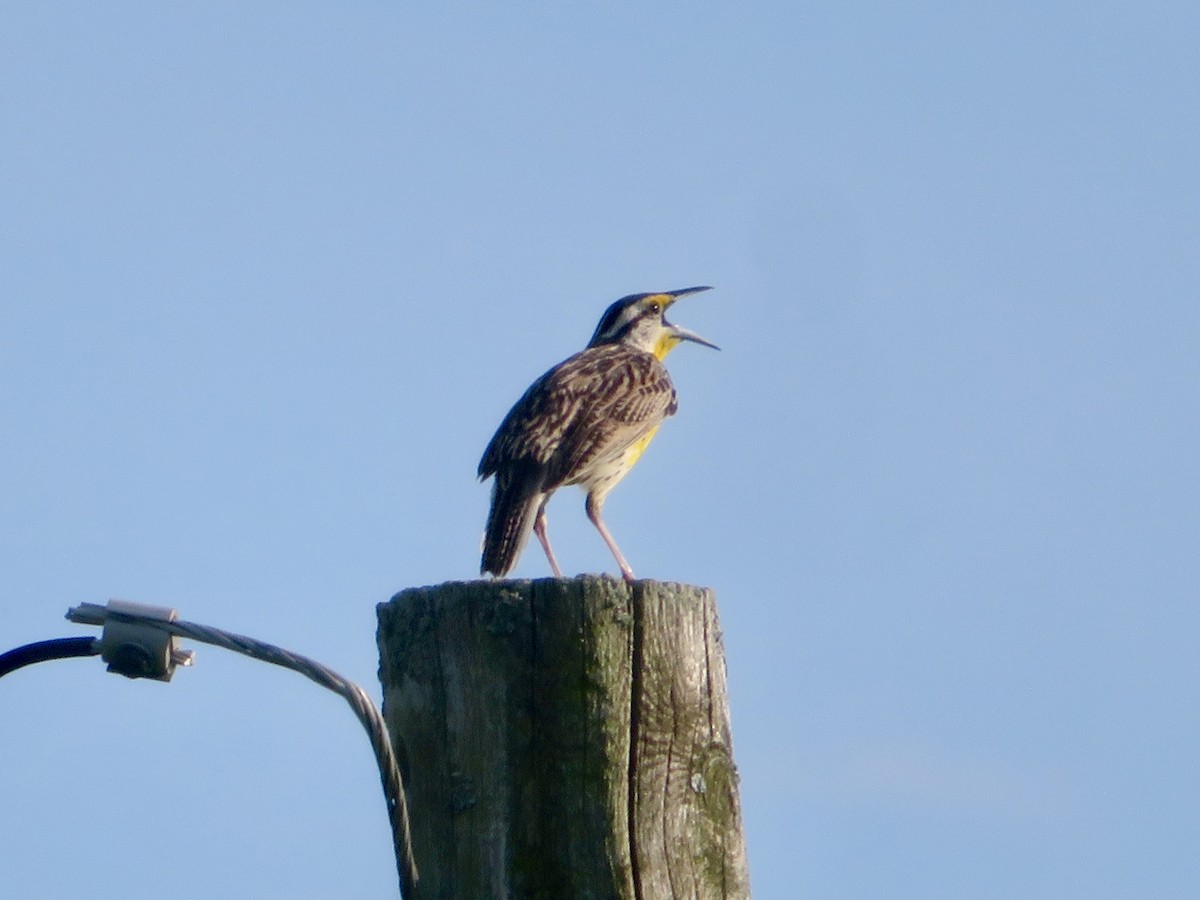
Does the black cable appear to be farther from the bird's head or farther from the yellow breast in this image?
the bird's head

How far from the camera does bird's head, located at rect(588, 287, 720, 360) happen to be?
13375mm

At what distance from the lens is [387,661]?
5.13 metres

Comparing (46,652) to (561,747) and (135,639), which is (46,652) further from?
(561,747)

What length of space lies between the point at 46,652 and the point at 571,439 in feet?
20.1

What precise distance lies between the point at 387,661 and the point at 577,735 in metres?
0.63

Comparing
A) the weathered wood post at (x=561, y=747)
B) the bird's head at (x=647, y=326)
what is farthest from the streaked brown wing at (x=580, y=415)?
the weathered wood post at (x=561, y=747)

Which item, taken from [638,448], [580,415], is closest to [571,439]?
[580,415]

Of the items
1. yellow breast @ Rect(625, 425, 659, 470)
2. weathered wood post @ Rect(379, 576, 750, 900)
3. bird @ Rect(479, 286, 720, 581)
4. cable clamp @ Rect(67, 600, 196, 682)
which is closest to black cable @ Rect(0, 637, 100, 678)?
cable clamp @ Rect(67, 600, 196, 682)

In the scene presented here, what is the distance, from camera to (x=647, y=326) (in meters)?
13.4

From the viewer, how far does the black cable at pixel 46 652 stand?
4820mm

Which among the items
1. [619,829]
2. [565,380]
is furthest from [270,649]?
[565,380]

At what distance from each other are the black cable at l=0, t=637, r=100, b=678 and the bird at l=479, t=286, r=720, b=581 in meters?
4.79

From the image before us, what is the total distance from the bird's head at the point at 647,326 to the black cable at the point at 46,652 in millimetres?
8685

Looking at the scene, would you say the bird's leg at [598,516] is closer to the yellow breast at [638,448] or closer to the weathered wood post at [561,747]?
the yellow breast at [638,448]
